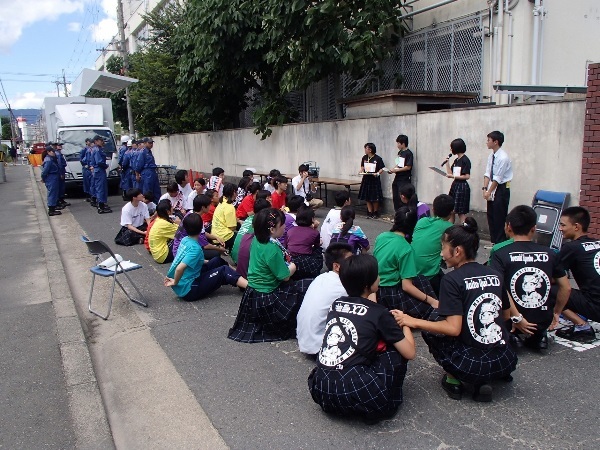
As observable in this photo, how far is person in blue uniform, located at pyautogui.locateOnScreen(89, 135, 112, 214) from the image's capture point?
12898mm

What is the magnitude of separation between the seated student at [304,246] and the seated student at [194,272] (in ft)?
2.06

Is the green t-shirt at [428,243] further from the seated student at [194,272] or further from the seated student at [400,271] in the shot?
the seated student at [194,272]

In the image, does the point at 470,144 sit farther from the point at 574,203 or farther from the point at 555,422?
the point at 555,422

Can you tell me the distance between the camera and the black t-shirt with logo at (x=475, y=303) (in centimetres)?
329

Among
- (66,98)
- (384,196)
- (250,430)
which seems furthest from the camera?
(66,98)

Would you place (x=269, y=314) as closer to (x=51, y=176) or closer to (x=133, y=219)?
(x=133, y=219)

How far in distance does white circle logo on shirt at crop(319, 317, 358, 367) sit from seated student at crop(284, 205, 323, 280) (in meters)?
2.40

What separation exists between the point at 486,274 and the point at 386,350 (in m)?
0.83

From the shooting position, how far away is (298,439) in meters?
3.18

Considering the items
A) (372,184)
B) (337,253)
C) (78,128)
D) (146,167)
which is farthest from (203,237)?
(78,128)

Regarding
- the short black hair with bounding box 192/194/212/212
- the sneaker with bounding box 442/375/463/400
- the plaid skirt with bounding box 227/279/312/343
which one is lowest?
the sneaker with bounding box 442/375/463/400

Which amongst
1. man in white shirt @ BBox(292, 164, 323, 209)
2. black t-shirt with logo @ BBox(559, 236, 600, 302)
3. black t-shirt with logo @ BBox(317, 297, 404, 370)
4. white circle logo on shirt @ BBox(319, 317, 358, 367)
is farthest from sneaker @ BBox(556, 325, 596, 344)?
man in white shirt @ BBox(292, 164, 323, 209)

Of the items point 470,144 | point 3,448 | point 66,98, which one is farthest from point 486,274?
point 66,98

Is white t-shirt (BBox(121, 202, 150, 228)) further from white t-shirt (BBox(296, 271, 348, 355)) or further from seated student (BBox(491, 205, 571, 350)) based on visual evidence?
seated student (BBox(491, 205, 571, 350))
